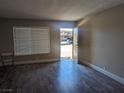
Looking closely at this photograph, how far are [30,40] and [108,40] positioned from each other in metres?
3.82

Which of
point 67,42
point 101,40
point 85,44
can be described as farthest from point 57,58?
point 67,42

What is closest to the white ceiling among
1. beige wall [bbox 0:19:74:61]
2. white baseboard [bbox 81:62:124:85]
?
beige wall [bbox 0:19:74:61]

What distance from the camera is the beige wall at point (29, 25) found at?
17.5 ft

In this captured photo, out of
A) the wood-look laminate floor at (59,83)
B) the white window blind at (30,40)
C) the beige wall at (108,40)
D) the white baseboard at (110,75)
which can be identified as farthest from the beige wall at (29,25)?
the white baseboard at (110,75)

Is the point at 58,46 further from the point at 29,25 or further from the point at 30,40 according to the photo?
the point at 29,25

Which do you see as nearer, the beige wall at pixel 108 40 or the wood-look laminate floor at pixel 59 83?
the wood-look laminate floor at pixel 59 83

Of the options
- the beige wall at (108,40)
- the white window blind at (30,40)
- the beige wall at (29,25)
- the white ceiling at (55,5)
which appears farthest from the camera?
the white window blind at (30,40)

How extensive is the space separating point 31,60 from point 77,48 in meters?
2.58

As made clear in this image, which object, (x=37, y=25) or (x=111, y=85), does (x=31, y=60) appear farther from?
(x=111, y=85)

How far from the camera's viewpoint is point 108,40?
13.0 feet

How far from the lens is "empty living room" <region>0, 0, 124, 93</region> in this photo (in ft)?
10.6

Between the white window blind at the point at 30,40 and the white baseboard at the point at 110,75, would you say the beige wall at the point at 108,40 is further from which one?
the white window blind at the point at 30,40

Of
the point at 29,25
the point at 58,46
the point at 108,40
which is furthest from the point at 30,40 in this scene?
the point at 108,40

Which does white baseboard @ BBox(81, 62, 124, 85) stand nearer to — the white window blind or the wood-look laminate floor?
the wood-look laminate floor
